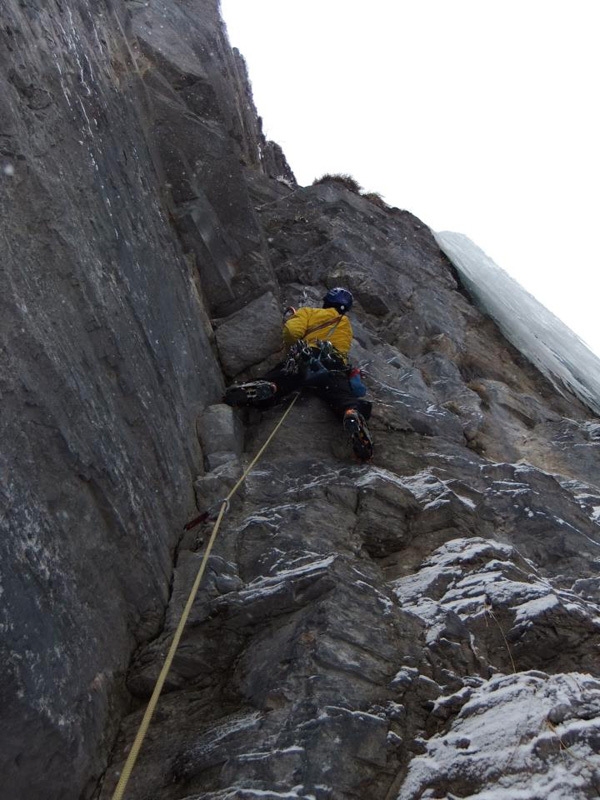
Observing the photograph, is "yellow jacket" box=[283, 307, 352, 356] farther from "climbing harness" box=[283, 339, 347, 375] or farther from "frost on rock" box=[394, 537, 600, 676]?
"frost on rock" box=[394, 537, 600, 676]

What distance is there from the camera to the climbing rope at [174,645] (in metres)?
3.30

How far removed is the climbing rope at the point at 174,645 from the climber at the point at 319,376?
10.6 inches

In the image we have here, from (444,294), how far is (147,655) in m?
8.64

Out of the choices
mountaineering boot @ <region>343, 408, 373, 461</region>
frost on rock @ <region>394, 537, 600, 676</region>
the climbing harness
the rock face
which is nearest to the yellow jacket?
the climbing harness

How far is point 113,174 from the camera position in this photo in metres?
6.70

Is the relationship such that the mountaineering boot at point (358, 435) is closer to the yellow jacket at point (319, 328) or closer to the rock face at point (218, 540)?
the rock face at point (218, 540)

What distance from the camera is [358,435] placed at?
719 centimetres

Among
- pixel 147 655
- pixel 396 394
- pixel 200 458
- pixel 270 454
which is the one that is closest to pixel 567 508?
pixel 396 394

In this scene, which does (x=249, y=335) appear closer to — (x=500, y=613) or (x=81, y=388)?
(x=81, y=388)

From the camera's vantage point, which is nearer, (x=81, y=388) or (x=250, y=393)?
(x=81, y=388)

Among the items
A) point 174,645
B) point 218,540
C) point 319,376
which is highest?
point 319,376

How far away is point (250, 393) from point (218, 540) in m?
2.27

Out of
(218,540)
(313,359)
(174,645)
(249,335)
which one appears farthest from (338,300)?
(174,645)

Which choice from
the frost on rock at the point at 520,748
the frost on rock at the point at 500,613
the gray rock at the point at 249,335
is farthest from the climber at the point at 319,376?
the frost on rock at the point at 520,748
